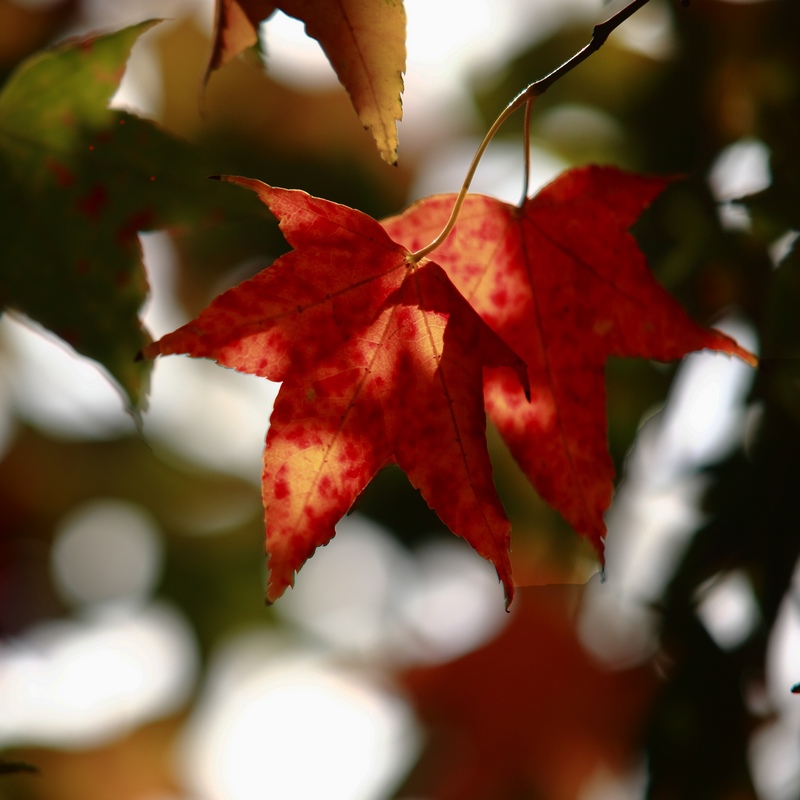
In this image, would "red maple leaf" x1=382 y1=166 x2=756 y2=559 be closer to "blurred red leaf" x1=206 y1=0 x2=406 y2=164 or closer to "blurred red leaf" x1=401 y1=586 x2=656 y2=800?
"blurred red leaf" x1=206 y1=0 x2=406 y2=164

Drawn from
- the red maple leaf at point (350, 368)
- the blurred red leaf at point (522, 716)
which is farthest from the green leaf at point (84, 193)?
the blurred red leaf at point (522, 716)

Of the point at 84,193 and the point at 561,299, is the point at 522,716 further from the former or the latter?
the point at 84,193

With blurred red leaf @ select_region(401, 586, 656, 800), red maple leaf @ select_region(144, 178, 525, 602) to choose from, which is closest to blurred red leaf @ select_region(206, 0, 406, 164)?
red maple leaf @ select_region(144, 178, 525, 602)

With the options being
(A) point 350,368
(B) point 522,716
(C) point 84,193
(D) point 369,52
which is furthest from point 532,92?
(B) point 522,716

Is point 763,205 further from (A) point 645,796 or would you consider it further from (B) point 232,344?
Result: (A) point 645,796

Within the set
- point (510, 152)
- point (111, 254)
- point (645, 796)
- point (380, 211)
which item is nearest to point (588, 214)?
point (111, 254)

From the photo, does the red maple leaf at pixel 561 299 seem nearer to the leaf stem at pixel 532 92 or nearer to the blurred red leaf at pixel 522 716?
the leaf stem at pixel 532 92
